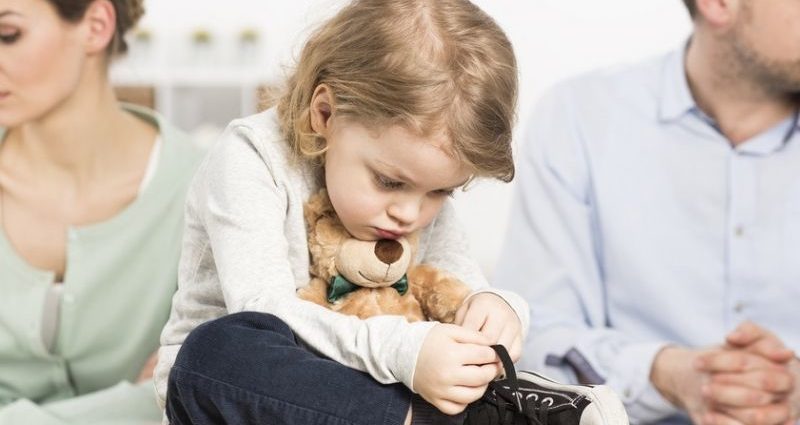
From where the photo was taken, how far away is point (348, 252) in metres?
1.05

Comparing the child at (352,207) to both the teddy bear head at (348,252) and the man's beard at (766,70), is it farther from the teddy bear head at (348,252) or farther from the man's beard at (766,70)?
the man's beard at (766,70)

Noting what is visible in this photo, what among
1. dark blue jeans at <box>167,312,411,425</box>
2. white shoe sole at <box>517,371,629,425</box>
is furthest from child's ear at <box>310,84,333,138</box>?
white shoe sole at <box>517,371,629,425</box>

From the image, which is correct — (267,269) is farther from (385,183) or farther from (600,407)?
(600,407)

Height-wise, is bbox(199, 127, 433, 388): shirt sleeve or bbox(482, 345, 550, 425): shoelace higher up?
bbox(199, 127, 433, 388): shirt sleeve

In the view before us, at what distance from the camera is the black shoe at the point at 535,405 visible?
0.98m

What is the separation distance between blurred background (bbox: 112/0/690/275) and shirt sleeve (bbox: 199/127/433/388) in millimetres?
740

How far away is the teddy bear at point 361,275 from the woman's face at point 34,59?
0.67 metres

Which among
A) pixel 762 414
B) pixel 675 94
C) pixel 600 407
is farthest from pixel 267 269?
pixel 675 94

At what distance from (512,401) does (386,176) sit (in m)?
0.25

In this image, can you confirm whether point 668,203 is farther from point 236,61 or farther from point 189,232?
point 236,61

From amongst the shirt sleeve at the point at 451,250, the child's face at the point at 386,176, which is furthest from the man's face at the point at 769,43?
the child's face at the point at 386,176

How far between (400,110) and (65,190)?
35.0 inches

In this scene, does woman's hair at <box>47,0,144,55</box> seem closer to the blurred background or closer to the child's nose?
the blurred background

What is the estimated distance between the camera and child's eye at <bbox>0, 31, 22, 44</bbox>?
152 cm
